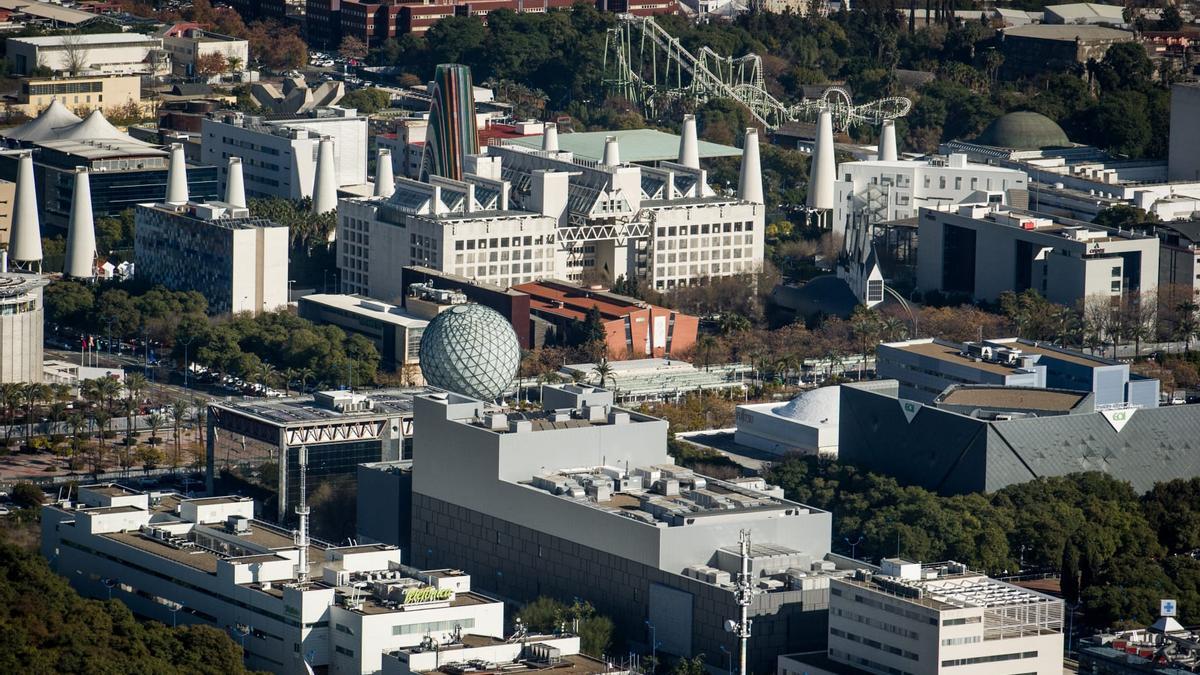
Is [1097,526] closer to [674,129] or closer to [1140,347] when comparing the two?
[1140,347]

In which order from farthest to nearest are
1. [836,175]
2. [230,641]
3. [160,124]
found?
[160,124] → [836,175] → [230,641]

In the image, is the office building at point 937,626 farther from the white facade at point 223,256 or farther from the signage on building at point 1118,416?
the white facade at point 223,256

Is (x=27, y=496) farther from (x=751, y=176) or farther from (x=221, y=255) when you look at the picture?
(x=751, y=176)

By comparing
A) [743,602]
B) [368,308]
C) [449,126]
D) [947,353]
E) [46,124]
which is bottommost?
[743,602]

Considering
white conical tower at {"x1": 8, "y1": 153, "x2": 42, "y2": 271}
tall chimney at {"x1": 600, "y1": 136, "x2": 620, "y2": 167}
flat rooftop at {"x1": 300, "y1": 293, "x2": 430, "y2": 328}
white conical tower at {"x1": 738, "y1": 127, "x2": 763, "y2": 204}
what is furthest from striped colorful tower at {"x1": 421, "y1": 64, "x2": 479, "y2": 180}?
white conical tower at {"x1": 8, "y1": 153, "x2": 42, "y2": 271}

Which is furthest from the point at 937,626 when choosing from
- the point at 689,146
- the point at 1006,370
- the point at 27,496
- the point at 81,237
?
the point at 689,146

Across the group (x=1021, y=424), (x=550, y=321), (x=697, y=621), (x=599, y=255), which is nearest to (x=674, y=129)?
(x=599, y=255)

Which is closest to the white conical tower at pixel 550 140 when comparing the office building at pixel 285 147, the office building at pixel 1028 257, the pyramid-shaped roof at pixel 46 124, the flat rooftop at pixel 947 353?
the office building at pixel 285 147
